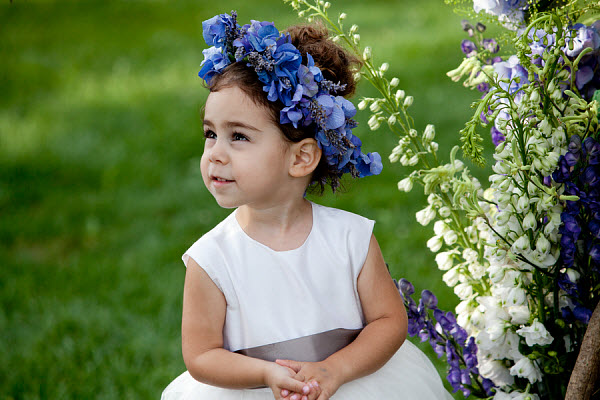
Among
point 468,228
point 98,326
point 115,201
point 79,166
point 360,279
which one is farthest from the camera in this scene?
point 79,166

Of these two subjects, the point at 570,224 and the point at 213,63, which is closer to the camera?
the point at 570,224

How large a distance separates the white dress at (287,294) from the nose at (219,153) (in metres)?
0.25

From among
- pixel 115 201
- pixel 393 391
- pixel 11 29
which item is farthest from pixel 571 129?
pixel 11 29

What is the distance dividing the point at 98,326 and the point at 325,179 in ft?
6.53

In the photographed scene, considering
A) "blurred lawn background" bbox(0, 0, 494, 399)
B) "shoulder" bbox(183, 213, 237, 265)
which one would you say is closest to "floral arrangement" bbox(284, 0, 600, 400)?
"shoulder" bbox(183, 213, 237, 265)

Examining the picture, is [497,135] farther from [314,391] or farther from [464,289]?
[314,391]

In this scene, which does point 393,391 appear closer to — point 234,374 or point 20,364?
point 234,374

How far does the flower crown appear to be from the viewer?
6.16 ft

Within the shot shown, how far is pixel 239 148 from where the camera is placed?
6.27 ft

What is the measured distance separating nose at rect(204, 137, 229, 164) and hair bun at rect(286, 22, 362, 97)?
0.36 metres

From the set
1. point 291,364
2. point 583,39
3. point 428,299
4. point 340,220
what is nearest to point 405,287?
point 428,299

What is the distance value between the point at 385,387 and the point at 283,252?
490mm

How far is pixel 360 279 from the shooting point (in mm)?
2055

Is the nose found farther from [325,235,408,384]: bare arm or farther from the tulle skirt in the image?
the tulle skirt
